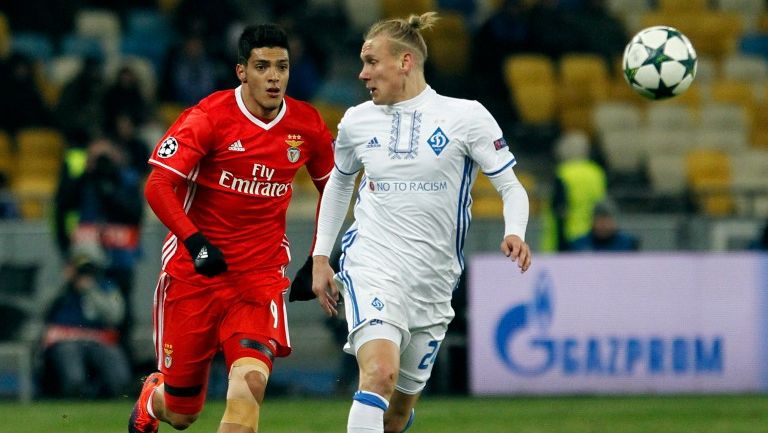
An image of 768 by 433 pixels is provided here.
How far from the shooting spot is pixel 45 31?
18.5 m

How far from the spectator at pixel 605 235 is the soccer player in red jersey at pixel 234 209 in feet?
19.5

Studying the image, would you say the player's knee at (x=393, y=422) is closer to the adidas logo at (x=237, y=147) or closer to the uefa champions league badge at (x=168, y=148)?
the adidas logo at (x=237, y=147)

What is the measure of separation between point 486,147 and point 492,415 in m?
4.54

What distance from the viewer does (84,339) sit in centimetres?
1282

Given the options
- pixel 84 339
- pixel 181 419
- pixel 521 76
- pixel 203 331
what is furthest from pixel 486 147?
pixel 521 76

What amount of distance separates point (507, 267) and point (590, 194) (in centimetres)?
149

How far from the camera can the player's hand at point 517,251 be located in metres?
6.96

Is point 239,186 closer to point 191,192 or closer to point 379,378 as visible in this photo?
point 191,192

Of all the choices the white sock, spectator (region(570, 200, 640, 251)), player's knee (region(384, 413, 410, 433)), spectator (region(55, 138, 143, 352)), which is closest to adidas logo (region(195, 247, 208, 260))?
the white sock

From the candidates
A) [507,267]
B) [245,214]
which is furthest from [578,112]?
[245,214]

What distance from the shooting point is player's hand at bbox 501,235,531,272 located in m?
6.96

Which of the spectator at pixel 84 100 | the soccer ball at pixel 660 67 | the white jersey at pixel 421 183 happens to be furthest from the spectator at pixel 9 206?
the white jersey at pixel 421 183

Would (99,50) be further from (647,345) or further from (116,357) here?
(647,345)

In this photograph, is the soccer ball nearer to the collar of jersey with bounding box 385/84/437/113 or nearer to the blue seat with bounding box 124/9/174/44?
the collar of jersey with bounding box 385/84/437/113
